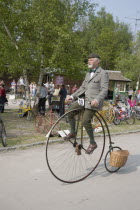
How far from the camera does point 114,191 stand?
4.52 m

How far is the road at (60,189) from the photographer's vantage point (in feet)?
12.9

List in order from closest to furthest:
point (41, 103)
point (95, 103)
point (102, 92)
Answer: point (95, 103), point (102, 92), point (41, 103)

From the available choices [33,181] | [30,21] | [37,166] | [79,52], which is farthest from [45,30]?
[33,181]

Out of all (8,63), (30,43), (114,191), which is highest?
(30,43)

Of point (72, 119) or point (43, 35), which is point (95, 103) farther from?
point (43, 35)

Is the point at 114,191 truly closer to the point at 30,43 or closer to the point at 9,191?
the point at 9,191

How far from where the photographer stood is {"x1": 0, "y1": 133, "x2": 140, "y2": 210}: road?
12.9 ft

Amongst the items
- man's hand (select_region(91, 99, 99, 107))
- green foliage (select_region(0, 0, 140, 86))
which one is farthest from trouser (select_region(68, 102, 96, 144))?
green foliage (select_region(0, 0, 140, 86))

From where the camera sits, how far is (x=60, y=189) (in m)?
4.50

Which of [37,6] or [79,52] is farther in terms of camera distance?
[79,52]

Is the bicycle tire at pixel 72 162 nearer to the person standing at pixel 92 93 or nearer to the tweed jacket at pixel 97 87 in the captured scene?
the person standing at pixel 92 93

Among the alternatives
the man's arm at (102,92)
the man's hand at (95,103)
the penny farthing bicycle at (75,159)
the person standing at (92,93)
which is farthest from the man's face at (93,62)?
the penny farthing bicycle at (75,159)

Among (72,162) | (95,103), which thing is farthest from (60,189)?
(95,103)

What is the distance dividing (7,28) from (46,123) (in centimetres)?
669
